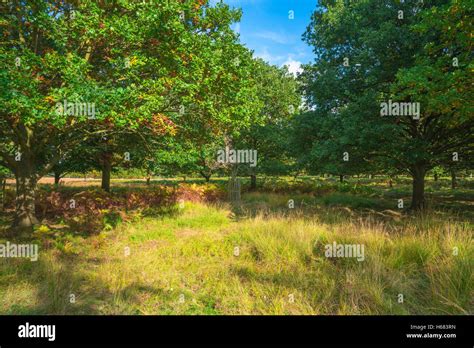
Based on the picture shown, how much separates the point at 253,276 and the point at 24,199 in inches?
330

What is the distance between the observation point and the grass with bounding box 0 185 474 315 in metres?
3.62

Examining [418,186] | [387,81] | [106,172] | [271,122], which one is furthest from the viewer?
[271,122]

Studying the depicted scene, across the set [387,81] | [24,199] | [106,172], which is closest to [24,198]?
[24,199]

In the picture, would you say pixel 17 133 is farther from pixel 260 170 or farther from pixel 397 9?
pixel 260 170

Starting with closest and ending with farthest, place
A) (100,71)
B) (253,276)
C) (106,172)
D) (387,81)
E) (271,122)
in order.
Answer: (253,276) → (100,71) → (387,81) → (106,172) → (271,122)

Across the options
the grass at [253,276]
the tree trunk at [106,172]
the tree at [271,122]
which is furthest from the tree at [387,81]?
the tree trunk at [106,172]

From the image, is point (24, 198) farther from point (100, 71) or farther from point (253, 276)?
point (253, 276)

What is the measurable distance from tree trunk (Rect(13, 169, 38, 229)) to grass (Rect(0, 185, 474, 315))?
1989 millimetres

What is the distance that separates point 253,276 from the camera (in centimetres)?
464

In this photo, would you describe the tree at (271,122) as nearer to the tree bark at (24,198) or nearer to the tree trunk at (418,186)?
the tree trunk at (418,186)

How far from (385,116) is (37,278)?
12679 millimetres

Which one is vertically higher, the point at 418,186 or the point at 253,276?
the point at 418,186

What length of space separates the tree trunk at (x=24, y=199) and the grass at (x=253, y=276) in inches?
78.3

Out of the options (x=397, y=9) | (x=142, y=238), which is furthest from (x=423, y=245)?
(x=397, y=9)
